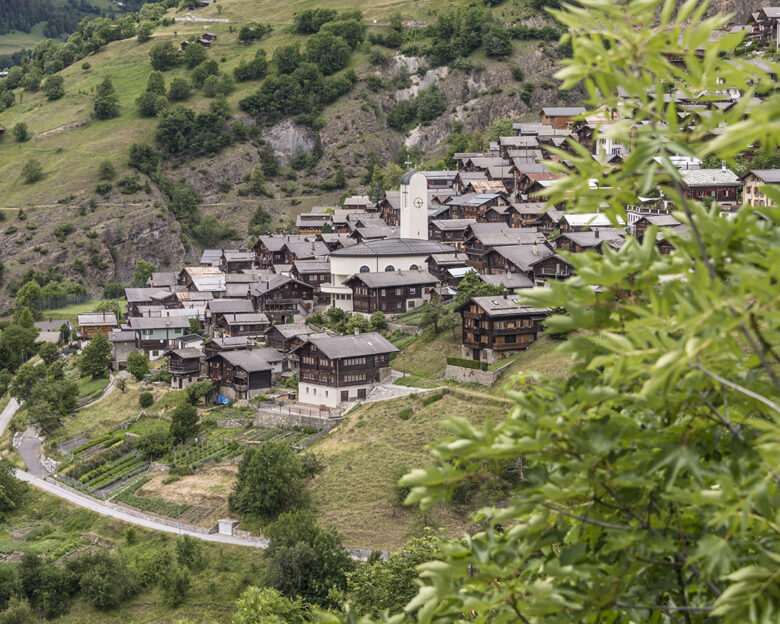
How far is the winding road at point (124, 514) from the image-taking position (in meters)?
41.0

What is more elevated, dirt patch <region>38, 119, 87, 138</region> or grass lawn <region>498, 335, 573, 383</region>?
dirt patch <region>38, 119, 87, 138</region>

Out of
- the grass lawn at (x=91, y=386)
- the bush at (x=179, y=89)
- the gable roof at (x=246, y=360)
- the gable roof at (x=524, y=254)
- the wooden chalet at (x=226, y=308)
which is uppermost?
the bush at (x=179, y=89)

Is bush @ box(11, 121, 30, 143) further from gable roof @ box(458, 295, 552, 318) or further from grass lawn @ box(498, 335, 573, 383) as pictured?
grass lawn @ box(498, 335, 573, 383)

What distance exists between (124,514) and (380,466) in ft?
46.2

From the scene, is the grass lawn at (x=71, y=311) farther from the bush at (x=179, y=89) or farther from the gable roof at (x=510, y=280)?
the gable roof at (x=510, y=280)

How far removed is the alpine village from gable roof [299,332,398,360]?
9.0 inches

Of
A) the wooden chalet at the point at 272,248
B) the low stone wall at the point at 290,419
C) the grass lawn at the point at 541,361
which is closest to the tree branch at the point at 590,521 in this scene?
the grass lawn at the point at 541,361

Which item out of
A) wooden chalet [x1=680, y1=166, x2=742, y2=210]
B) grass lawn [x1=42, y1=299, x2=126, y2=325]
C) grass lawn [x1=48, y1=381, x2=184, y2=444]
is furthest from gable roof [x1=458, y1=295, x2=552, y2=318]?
grass lawn [x1=42, y1=299, x2=126, y2=325]

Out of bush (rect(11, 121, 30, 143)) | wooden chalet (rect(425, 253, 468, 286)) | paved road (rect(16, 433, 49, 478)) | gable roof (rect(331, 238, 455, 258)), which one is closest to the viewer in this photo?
paved road (rect(16, 433, 49, 478))

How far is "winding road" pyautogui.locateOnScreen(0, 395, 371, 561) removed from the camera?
135 feet

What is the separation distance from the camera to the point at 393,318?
60.8m

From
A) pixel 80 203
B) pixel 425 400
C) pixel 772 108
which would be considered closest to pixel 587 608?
pixel 772 108

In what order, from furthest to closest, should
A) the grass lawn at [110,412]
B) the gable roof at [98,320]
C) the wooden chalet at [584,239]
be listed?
the gable roof at [98,320], the grass lawn at [110,412], the wooden chalet at [584,239]

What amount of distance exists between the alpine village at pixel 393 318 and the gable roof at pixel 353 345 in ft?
0.75
